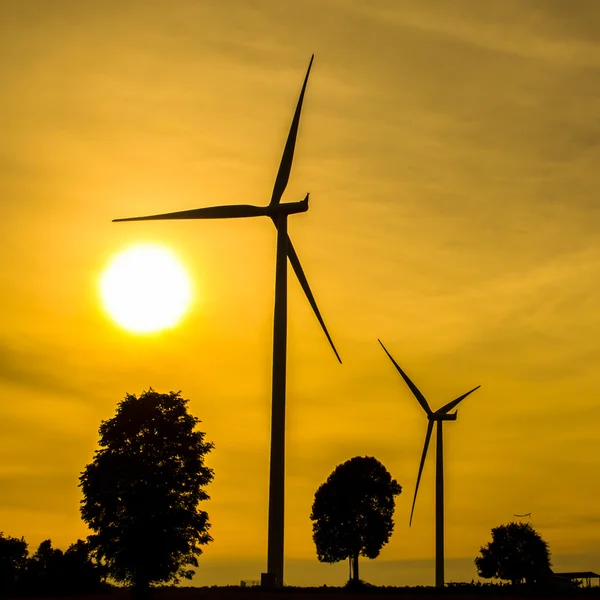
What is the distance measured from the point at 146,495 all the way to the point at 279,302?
25.8 metres

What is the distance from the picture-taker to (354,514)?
169 metres

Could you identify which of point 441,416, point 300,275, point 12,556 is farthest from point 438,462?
point 12,556

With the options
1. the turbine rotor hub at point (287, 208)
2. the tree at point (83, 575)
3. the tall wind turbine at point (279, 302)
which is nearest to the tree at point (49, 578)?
the tree at point (83, 575)

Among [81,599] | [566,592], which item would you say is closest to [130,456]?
[81,599]

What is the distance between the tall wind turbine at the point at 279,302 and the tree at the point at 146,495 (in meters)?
19.7

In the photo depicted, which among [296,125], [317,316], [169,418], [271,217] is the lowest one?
[169,418]

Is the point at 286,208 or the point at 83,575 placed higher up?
the point at 286,208

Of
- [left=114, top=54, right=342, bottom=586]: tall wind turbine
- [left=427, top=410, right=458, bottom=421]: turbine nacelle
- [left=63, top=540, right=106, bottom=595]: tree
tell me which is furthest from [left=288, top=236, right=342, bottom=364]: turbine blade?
[left=427, top=410, right=458, bottom=421]: turbine nacelle

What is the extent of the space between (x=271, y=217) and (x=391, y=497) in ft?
262

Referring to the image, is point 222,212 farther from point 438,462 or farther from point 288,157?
point 438,462

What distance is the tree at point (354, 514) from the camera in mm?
167875

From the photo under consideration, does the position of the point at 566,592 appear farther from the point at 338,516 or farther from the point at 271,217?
the point at 338,516

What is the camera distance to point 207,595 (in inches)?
3563

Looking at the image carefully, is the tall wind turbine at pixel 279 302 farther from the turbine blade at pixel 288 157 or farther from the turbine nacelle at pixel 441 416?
the turbine nacelle at pixel 441 416
